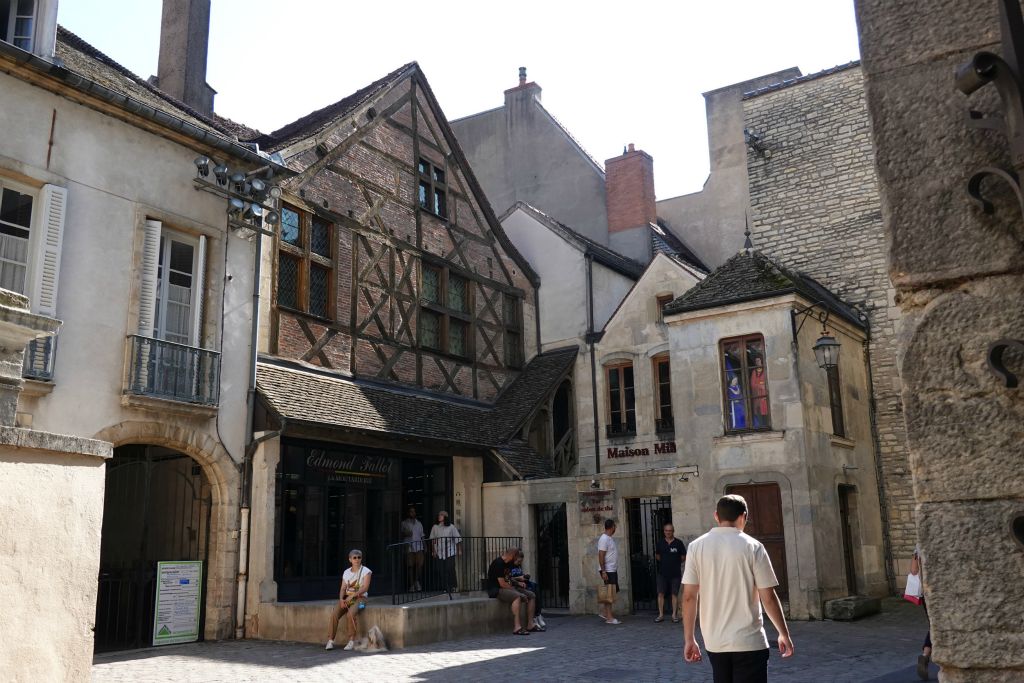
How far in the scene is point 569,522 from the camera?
15.4 m

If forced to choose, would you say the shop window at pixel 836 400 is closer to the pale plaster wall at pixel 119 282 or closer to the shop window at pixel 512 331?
the shop window at pixel 512 331

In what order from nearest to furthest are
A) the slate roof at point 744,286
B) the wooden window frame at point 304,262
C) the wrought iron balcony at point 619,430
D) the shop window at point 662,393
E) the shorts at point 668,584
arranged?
the shorts at point 668,584
the wooden window frame at point 304,262
the slate roof at point 744,286
the shop window at point 662,393
the wrought iron balcony at point 619,430

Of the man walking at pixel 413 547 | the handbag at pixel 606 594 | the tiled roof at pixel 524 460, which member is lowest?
the handbag at pixel 606 594

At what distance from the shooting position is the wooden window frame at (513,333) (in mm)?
19641

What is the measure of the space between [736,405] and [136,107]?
9843 mm

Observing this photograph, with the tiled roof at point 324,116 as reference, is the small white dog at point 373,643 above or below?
below

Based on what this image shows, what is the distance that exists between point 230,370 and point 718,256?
14.3 metres

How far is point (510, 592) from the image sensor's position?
12.5m

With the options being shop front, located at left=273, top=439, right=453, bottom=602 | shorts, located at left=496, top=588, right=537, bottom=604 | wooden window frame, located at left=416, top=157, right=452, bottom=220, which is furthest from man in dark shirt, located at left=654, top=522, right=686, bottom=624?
wooden window frame, located at left=416, top=157, right=452, bottom=220

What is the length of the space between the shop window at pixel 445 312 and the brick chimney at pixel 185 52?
5.04 meters

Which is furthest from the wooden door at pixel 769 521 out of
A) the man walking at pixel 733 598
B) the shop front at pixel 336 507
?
the man walking at pixel 733 598

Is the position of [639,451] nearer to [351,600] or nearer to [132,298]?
[351,600]

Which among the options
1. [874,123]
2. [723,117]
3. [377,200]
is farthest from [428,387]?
[874,123]

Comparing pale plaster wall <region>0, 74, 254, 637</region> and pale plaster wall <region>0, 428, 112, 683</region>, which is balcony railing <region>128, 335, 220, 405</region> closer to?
pale plaster wall <region>0, 74, 254, 637</region>
